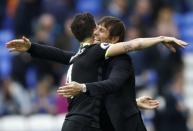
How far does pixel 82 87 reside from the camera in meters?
8.23

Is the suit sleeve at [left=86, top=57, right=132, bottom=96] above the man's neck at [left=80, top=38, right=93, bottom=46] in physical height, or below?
below

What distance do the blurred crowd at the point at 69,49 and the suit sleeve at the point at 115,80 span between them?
17.7 feet

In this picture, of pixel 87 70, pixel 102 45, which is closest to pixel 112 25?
pixel 102 45

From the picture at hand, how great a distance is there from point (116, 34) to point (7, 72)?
7.66 m

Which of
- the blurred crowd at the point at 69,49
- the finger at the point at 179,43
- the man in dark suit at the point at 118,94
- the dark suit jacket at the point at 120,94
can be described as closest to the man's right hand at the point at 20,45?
the man in dark suit at the point at 118,94

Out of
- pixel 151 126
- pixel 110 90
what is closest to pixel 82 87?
pixel 110 90

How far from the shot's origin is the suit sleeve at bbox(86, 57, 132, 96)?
8.33 metres

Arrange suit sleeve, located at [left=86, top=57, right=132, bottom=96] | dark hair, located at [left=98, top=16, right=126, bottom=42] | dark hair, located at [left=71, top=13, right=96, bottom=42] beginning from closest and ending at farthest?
suit sleeve, located at [left=86, top=57, right=132, bottom=96]
dark hair, located at [left=71, top=13, right=96, bottom=42]
dark hair, located at [left=98, top=16, right=126, bottom=42]

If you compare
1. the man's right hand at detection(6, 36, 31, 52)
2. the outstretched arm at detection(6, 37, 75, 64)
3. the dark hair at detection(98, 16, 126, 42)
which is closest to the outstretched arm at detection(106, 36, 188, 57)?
the dark hair at detection(98, 16, 126, 42)

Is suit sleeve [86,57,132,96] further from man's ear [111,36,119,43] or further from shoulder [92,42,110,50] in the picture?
man's ear [111,36,119,43]

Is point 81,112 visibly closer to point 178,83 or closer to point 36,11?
point 178,83

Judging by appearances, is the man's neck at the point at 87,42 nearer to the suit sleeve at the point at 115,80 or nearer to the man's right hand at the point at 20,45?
the suit sleeve at the point at 115,80


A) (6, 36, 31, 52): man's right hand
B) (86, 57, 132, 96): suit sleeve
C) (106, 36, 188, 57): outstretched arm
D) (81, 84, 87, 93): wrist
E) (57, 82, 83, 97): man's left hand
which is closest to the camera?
(57, 82, 83, 97): man's left hand

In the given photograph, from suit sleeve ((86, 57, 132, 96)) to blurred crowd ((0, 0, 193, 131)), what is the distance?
17.7 ft
